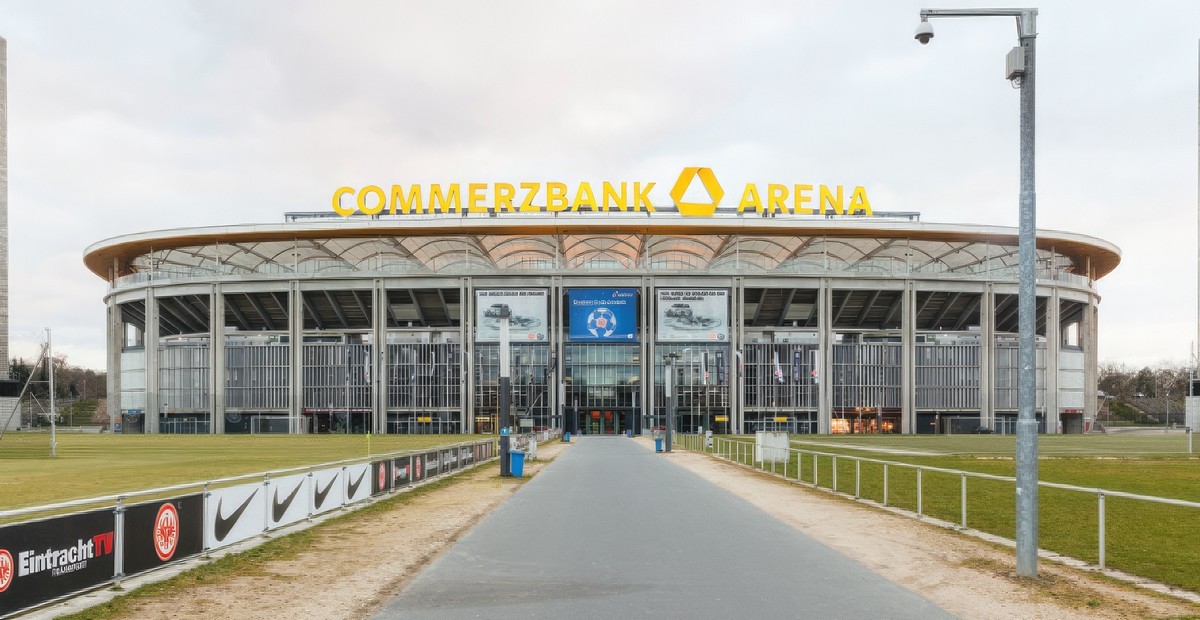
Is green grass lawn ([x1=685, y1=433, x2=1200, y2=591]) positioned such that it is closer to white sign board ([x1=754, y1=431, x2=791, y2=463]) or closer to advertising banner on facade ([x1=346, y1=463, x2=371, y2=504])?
white sign board ([x1=754, y1=431, x2=791, y2=463])

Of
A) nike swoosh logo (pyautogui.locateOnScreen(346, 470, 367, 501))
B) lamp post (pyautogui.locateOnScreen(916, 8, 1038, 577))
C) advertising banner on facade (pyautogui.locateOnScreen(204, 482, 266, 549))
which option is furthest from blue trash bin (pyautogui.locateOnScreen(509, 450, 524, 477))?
lamp post (pyautogui.locateOnScreen(916, 8, 1038, 577))

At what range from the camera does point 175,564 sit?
1269cm

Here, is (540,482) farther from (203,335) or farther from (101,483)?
(203,335)

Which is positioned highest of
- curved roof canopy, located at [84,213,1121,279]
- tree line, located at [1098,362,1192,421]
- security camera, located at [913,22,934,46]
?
curved roof canopy, located at [84,213,1121,279]

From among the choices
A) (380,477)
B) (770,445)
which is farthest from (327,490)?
(770,445)

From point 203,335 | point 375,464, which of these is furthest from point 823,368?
point 375,464

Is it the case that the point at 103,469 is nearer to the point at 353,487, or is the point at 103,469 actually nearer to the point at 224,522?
the point at 353,487

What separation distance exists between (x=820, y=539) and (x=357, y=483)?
11.3 metres

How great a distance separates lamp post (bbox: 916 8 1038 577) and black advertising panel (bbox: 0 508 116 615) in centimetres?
1130

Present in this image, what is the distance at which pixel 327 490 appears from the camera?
63.9 ft

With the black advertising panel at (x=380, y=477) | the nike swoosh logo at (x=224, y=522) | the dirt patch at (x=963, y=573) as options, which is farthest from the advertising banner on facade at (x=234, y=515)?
the dirt patch at (x=963, y=573)

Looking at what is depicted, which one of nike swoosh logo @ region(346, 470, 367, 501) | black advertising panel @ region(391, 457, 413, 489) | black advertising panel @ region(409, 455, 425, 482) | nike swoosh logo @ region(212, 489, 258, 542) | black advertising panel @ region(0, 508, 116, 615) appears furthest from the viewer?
black advertising panel @ region(409, 455, 425, 482)

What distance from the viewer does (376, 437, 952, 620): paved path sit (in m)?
9.60

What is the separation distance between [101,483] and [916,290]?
78634 mm
